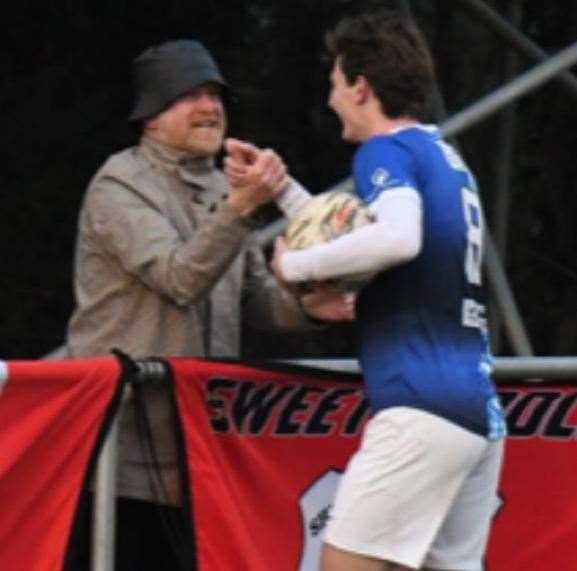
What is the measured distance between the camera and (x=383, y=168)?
5066 mm

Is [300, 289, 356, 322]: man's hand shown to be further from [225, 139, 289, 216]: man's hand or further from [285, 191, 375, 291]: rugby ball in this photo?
[225, 139, 289, 216]: man's hand

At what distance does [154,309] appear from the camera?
5.66 metres

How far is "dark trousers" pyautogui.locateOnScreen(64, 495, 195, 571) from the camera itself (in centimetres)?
569

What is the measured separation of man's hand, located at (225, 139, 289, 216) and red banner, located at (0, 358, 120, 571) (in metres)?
0.50

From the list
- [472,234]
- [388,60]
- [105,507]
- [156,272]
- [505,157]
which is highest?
[388,60]

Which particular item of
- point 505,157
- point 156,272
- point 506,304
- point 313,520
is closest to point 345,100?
point 156,272

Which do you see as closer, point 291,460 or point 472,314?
point 472,314

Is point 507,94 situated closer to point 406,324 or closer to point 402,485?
point 406,324

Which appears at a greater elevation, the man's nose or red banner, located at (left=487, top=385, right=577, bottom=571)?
the man's nose

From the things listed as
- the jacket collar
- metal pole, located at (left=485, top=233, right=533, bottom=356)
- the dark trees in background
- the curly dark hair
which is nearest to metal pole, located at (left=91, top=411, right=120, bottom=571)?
the jacket collar

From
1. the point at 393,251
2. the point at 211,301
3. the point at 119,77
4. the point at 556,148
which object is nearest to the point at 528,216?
the point at 556,148

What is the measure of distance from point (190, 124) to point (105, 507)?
3.29 feet

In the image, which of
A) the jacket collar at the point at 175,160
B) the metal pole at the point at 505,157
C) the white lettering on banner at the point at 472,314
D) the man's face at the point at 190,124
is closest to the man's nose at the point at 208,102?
the man's face at the point at 190,124

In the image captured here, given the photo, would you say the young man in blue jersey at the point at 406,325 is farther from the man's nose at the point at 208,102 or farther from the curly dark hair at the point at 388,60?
the man's nose at the point at 208,102
